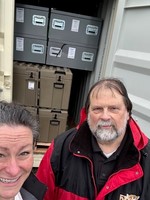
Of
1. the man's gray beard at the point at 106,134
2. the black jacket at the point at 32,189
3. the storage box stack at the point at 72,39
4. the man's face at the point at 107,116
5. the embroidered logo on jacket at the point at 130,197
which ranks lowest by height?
the embroidered logo on jacket at the point at 130,197

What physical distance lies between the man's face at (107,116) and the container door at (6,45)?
81cm

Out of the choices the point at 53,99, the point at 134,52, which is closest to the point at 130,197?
the point at 134,52

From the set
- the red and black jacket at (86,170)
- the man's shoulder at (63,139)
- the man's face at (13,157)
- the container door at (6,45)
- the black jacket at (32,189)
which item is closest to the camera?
the man's face at (13,157)

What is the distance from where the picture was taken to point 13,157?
88cm

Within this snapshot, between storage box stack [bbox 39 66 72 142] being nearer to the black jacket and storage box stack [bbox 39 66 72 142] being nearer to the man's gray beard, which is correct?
the man's gray beard

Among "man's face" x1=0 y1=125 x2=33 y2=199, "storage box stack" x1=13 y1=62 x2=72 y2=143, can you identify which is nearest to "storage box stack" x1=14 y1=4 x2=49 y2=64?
"storage box stack" x1=13 y1=62 x2=72 y2=143

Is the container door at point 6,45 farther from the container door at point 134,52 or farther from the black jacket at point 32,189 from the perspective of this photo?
the container door at point 134,52

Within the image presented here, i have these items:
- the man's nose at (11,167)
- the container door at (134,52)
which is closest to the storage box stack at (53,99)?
the container door at (134,52)

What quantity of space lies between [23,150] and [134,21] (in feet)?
4.83

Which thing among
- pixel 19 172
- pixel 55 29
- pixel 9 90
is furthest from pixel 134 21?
pixel 19 172

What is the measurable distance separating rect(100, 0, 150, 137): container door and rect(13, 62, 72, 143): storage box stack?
22.9 inches

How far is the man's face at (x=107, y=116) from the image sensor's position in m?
1.30

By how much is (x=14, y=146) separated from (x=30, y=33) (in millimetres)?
1879

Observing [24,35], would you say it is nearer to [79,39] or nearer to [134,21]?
[79,39]
